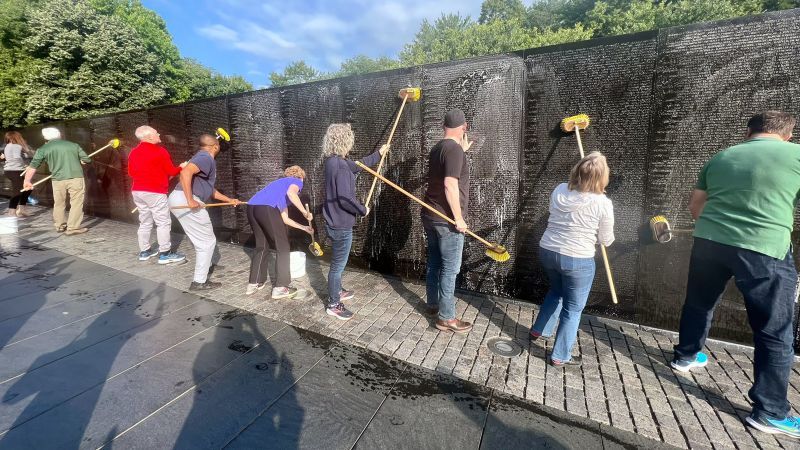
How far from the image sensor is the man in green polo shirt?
6.51m

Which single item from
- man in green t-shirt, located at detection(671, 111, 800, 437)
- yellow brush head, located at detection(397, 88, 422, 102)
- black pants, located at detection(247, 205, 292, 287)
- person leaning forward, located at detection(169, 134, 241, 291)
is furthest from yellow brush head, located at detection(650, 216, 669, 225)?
person leaning forward, located at detection(169, 134, 241, 291)

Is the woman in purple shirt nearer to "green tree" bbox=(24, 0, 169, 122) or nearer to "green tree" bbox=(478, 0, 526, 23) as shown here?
"green tree" bbox=(24, 0, 169, 122)

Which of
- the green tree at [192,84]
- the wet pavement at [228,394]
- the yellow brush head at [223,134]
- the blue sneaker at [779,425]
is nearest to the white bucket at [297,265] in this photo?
the wet pavement at [228,394]

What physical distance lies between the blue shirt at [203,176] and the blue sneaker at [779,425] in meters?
5.27

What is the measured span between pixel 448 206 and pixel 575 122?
1458 millimetres

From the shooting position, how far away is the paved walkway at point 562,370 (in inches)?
86.6

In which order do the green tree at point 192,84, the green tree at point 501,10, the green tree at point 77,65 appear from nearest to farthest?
the green tree at point 77,65 → the green tree at point 192,84 → the green tree at point 501,10

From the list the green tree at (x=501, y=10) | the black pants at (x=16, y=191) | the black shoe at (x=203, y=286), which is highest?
the green tree at (x=501, y=10)

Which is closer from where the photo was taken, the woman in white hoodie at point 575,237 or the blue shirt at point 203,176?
the woman in white hoodie at point 575,237

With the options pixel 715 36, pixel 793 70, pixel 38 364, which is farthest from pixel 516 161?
pixel 38 364

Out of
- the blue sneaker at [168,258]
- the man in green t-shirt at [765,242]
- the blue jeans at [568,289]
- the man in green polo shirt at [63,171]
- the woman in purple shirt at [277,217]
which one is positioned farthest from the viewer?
the man in green polo shirt at [63,171]

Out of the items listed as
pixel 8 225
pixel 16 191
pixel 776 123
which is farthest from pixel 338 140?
pixel 16 191

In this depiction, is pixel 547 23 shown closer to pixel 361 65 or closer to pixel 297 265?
pixel 361 65

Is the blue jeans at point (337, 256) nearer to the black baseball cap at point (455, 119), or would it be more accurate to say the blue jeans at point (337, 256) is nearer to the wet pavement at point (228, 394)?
the wet pavement at point (228, 394)
